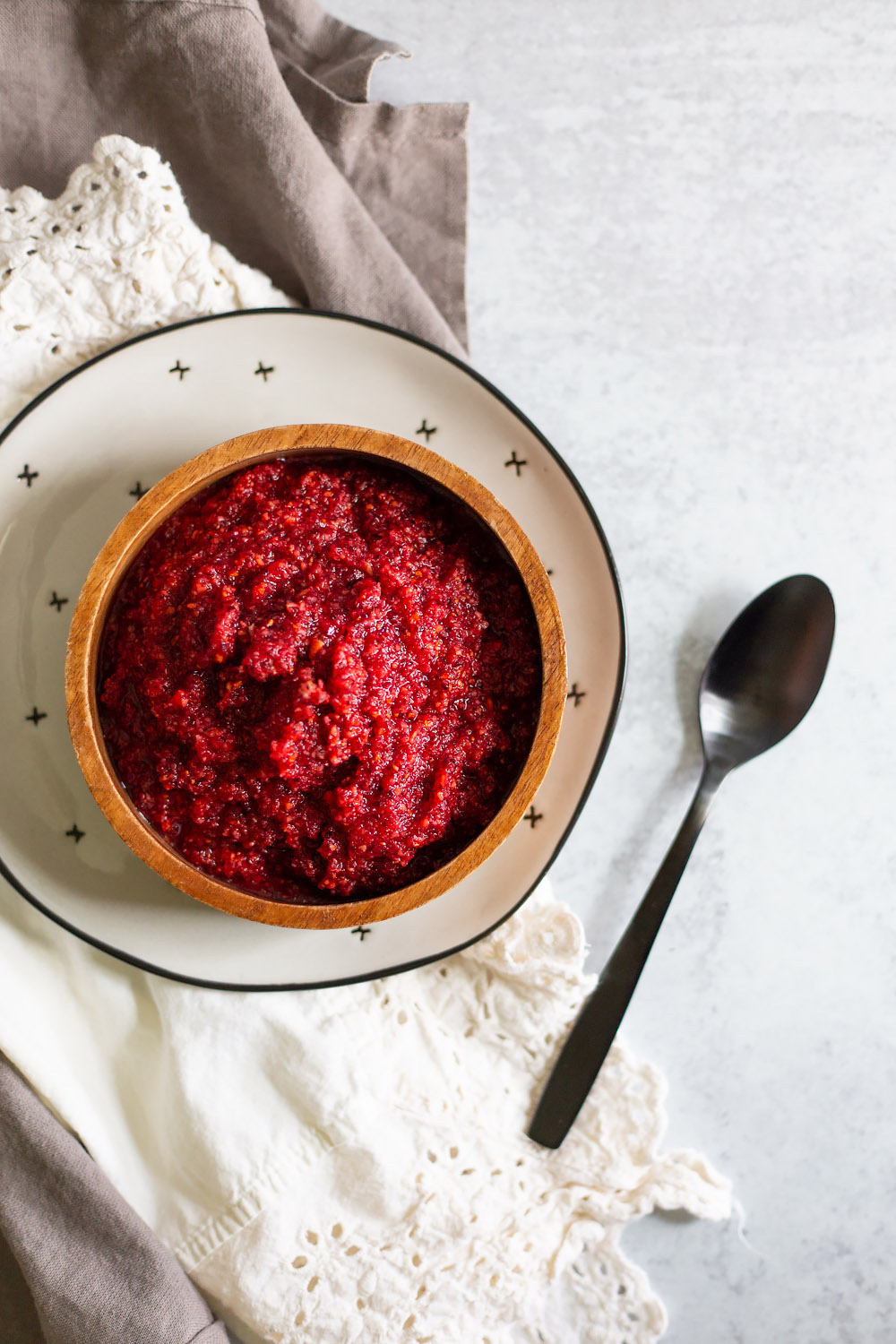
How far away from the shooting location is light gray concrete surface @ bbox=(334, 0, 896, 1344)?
6.88ft

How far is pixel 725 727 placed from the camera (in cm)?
203

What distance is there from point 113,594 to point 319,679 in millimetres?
419

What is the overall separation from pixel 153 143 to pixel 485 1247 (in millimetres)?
2481

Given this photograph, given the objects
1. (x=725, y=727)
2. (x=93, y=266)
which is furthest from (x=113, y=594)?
(x=725, y=727)

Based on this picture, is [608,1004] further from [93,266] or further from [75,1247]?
[93,266]

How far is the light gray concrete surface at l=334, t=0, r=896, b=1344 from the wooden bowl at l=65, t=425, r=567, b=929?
0.60 metres

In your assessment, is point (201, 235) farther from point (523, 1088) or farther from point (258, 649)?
point (523, 1088)

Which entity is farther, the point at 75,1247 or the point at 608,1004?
the point at 608,1004

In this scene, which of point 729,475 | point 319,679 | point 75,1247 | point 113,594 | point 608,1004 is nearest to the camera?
point 319,679

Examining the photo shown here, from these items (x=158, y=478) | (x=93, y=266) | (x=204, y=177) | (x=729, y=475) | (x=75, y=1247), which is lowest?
(x=75, y=1247)

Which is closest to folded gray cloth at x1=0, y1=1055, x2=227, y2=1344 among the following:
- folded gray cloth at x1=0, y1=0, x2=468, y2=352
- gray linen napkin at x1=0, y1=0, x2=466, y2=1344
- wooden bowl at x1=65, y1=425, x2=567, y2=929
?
gray linen napkin at x1=0, y1=0, x2=466, y2=1344

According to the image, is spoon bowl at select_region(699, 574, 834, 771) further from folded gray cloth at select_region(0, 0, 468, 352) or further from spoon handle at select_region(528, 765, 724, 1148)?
folded gray cloth at select_region(0, 0, 468, 352)

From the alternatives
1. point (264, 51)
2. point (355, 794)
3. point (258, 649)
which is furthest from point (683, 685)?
point (264, 51)

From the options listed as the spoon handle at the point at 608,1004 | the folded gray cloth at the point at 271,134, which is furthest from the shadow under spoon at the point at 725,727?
the folded gray cloth at the point at 271,134
